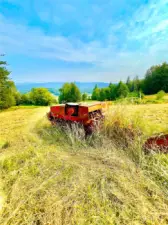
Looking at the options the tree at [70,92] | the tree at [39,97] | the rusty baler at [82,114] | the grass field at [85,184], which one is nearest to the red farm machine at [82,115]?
the rusty baler at [82,114]

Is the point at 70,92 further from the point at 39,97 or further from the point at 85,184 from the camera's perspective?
the point at 85,184

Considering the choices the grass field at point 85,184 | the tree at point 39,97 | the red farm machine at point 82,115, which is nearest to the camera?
the grass field at point 85,184

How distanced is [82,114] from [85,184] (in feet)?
4.32

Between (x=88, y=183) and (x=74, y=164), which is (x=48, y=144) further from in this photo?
(x=88, y=183)

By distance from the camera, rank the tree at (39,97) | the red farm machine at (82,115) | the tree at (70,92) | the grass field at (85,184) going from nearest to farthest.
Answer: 1. the grass field at (85,184)
2. the red farm machine at (82,115)
3. the tree at (39,97)
4. the tree at (70,92)

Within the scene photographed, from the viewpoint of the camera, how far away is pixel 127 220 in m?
1.01

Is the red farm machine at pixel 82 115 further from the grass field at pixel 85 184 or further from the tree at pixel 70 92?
the tree at pixel 70 92

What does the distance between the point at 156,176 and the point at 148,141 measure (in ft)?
1.84

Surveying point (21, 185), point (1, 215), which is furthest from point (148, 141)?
point (1, 215)

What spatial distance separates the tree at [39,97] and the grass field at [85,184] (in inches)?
657

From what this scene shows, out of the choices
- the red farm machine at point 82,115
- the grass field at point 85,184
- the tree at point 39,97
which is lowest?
the grass field at point 85,184

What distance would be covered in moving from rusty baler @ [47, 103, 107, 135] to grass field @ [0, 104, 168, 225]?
35 cm

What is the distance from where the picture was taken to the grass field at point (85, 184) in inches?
41.7

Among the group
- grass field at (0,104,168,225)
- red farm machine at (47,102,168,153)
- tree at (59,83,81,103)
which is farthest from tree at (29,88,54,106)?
grass field at (0,104,168,225)
